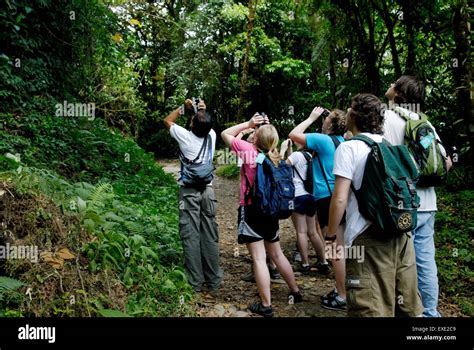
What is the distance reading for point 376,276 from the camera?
279cm

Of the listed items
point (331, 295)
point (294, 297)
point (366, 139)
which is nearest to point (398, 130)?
point (366, 139)

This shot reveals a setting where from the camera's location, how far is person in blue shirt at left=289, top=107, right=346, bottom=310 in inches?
162

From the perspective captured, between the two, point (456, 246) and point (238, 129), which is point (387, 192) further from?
point (456, 246)

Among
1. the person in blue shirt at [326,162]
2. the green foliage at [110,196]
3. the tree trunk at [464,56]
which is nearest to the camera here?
the green foliage at [110,196]

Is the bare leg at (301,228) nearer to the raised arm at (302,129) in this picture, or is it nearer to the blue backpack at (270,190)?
the blue backpack at (270,190)

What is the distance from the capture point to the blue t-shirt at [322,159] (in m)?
4.23

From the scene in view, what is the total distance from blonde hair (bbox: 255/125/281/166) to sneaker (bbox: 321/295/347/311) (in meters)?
1.58

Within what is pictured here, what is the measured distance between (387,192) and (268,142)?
5.46 ft

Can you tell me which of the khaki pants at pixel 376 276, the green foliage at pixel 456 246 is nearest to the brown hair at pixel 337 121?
the khaki pants at pixel 376 276

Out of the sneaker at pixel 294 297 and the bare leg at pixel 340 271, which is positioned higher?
the bare leg at pixel 340 271

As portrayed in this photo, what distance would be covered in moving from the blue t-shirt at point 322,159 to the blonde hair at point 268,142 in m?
0.34

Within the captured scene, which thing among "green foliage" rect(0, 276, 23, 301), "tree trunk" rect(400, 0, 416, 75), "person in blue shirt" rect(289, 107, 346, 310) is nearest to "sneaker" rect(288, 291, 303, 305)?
"person in blue shirt" rect(289, 107, 346, 310)

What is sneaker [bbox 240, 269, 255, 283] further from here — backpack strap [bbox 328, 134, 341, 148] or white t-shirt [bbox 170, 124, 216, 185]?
backpack strap [bbox 328, 134, 341, 148]
